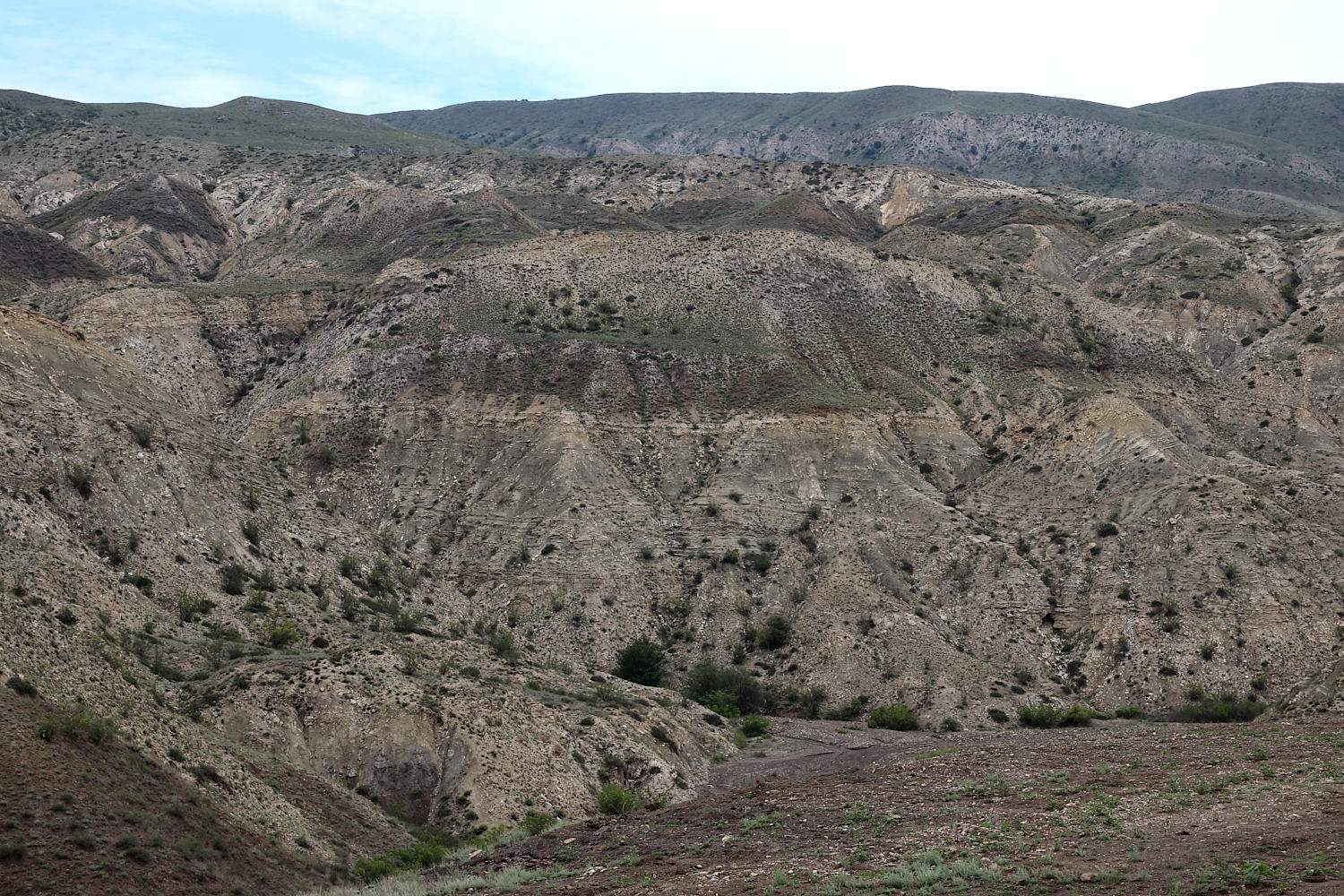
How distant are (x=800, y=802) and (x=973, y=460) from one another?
40781 millimetres

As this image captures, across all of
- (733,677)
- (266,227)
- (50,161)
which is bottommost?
(733,677)

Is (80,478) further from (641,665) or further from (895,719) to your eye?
(895,719)

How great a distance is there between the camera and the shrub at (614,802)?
3259cm

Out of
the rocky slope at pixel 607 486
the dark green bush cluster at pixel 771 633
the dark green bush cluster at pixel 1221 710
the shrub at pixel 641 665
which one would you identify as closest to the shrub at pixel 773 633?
the dark green bush cluster at pixel 771 633

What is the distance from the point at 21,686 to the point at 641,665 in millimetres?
31438

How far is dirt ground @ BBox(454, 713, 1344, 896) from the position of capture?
17938 millimetres

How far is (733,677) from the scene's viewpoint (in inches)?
2020

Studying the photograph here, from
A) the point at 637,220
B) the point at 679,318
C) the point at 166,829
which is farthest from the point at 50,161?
the point at 166,829

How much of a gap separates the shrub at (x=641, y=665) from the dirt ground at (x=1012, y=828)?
14.5 meters

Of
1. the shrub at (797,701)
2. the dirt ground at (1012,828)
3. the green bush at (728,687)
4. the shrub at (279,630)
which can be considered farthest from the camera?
the green bush at (728,687)

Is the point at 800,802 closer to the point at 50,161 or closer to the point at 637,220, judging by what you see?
the point at 637,220

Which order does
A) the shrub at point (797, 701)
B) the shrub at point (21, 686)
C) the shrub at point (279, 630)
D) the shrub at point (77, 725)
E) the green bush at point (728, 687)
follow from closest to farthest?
the shrub at point (77, 725), the shrub at point (21, 686), the shrub at point (279, 630), the shrub at point (797, 701), the green bush at point (728, 687)

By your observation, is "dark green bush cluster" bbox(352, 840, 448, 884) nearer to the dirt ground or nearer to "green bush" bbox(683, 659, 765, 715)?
the dirt ground

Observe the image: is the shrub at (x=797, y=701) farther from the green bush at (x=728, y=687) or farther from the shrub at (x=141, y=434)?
the shrub at (x=141, y=434)
